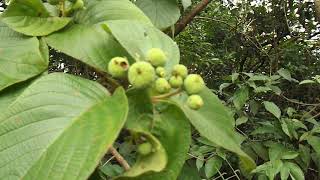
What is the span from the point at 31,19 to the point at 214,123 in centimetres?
28

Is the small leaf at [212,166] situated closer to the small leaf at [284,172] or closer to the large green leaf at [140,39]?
the small leaf at [284,172]

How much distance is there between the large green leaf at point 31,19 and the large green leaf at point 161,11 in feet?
0.81

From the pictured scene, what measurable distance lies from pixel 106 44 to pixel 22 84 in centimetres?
11

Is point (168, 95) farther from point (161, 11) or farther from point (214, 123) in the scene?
point (161, 11)

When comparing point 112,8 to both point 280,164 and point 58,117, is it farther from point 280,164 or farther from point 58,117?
point 280,164

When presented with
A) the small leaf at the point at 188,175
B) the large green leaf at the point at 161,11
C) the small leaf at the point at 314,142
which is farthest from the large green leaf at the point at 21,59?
the small leaf at the point at 314,142

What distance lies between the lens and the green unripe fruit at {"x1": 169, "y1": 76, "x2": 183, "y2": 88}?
549 mm

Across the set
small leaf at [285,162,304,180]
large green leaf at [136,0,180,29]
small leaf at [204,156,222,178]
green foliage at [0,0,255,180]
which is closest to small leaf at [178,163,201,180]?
small leaf at [204,156,222,178]

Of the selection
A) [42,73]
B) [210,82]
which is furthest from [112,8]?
[210,82]

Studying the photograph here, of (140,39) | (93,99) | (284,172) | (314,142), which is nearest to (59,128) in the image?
(93,99)

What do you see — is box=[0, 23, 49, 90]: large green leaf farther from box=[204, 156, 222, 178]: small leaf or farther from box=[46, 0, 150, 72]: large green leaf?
box=[204, 156, 222, 178]: small leaf

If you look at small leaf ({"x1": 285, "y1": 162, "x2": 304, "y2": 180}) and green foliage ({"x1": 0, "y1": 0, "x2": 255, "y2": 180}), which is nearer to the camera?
green foliage ({"x1": 0, "y1": 0, "x2": 255, "y2": 180})

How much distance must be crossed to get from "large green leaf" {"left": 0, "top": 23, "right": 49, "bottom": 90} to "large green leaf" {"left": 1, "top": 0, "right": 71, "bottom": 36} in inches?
0.5

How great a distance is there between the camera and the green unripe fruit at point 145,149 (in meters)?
0.51
